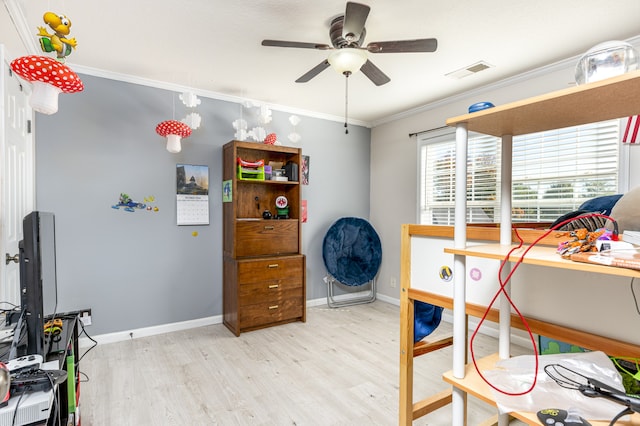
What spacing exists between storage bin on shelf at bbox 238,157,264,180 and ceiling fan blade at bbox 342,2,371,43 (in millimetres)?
1702

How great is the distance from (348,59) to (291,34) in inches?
22.2

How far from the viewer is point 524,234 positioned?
1.24m

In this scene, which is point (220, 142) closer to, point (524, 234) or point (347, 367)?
point (347, 367)

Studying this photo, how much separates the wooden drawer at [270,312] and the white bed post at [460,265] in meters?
2.45

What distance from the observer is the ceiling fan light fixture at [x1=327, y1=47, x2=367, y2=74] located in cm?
207

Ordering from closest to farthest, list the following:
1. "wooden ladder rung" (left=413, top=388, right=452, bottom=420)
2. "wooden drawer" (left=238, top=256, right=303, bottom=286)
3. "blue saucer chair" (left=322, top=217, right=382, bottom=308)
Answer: "wooden ladder rung" (left=413, top=388, right=452, bottom=420) → "wooden drawer" (left=238, top=256, right=303, bottom=286) → "blue saucer chair" (left=322, top=217, right=382, bottom=308)

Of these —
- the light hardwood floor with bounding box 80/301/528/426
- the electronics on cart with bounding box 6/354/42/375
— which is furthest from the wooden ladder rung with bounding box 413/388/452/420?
the electronics on cart with bounding box 6/354/42/375

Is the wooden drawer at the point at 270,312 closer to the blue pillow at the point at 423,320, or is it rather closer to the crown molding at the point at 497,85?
the blue pillow at the point at 423,320

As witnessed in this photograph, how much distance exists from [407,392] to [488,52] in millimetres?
2534

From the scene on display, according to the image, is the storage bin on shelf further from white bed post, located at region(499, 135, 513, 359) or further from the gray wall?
white bed post, located at region(499, 135, 513, 359)

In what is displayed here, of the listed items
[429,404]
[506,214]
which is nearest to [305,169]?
[429,404]

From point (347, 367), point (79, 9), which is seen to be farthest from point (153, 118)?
point (347, 367)

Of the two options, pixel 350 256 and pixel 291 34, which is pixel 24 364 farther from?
pixel 350 256

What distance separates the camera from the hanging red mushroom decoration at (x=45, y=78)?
55.9 inches
